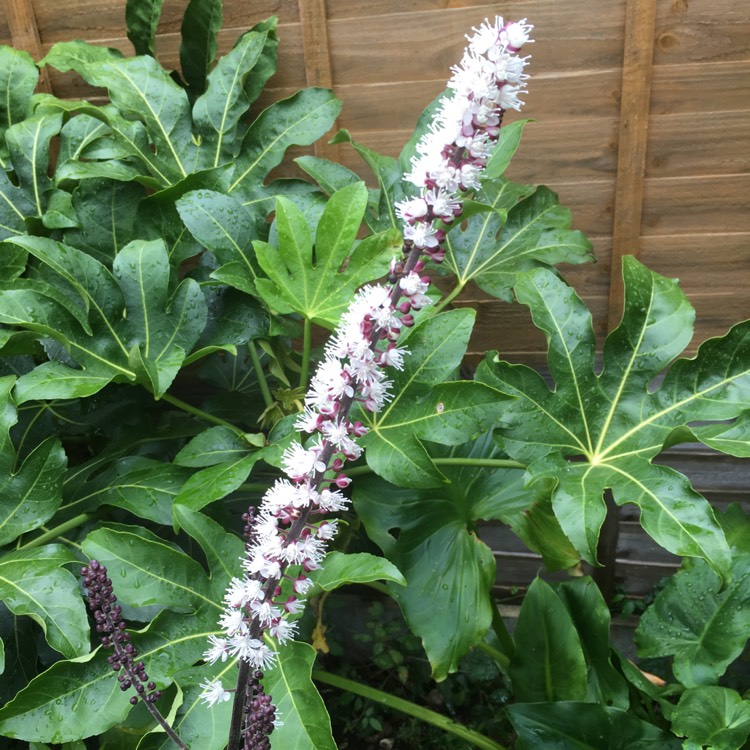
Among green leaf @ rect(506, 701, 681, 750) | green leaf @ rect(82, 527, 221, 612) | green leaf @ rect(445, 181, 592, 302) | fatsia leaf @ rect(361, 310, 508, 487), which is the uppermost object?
green leaf @ rect(445, 181, 592, 302)

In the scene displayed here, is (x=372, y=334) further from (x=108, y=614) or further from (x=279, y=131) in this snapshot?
(x=279, y=131)

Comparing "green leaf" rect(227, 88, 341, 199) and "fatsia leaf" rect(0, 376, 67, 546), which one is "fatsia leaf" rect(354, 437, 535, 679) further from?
"green leaf" rect(227, 88, 341, 199)

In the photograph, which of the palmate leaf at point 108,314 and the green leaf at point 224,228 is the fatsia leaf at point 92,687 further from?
the green leaf at point 224,228

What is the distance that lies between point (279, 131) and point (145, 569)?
1.12 metres

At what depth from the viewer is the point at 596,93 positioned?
1892mm

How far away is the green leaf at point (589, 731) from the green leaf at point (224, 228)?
3.41 feet

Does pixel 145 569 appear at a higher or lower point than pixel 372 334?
lower

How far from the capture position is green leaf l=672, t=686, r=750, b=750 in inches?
55.6

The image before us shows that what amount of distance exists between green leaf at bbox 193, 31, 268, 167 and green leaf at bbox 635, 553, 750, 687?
148 centimetres

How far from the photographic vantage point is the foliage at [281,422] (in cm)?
132

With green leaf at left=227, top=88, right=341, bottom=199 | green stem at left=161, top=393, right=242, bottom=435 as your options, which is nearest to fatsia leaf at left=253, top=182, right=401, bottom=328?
green stem at left=161, top=393, right=242, bottom=435

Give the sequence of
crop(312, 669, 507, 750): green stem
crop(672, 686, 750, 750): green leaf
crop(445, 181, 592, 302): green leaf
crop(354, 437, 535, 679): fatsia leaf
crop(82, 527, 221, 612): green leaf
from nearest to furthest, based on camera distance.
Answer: crop(82, 527, 221, 612): green leaf, crop(672, 686, 750, 750): green leaf, crop(354, 437, 535, 679): fatsia leaf, crop(312, 669, 507, 750): green stem, crop(445, 181, 592, 302): green leaf

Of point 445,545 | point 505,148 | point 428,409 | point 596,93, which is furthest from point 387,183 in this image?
point 445,545

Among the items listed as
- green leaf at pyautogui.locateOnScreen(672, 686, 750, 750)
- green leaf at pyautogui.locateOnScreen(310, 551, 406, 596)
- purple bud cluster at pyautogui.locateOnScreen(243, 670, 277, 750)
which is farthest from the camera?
green leaf at pyautogui.locateOnScreen(672, 686, 750, 750)
